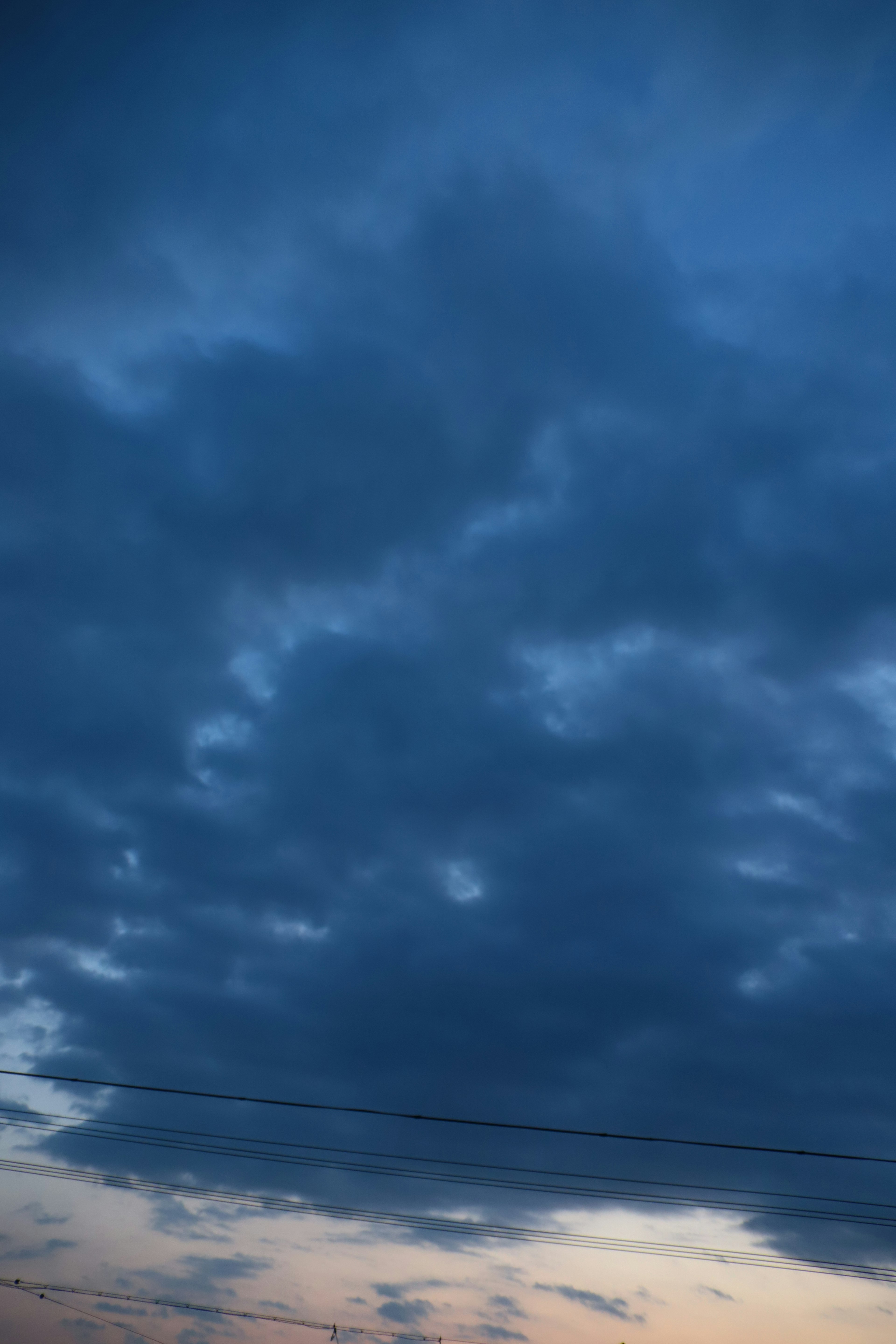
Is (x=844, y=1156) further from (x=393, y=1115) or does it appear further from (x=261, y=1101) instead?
(x=261, y=1101)

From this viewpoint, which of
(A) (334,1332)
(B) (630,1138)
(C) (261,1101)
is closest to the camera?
(B) (630,1138)

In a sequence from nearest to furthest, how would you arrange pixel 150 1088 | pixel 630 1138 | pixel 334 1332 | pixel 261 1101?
pixel 630 1138
pixel 261 1101
pixel 150 1088
pixel 334 1332

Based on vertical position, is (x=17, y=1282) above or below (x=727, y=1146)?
below

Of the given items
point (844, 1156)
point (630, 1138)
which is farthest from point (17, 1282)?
point (844, 1156)

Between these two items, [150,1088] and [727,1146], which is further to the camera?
[150,1088]

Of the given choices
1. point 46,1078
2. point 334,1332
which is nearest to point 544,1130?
point 46,1078

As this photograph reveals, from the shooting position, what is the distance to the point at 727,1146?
3975cm

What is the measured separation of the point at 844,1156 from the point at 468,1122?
1647 cm

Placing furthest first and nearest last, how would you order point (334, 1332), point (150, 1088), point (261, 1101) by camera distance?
point (334, 1332)
point (150, 1088)
point (261, 1101)

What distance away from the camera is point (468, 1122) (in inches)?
1587

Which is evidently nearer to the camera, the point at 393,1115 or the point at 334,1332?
the point at 393,1115

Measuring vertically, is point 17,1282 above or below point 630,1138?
below

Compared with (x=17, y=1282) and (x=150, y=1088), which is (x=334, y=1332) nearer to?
(x=17, y=1282)

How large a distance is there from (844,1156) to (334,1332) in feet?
175
